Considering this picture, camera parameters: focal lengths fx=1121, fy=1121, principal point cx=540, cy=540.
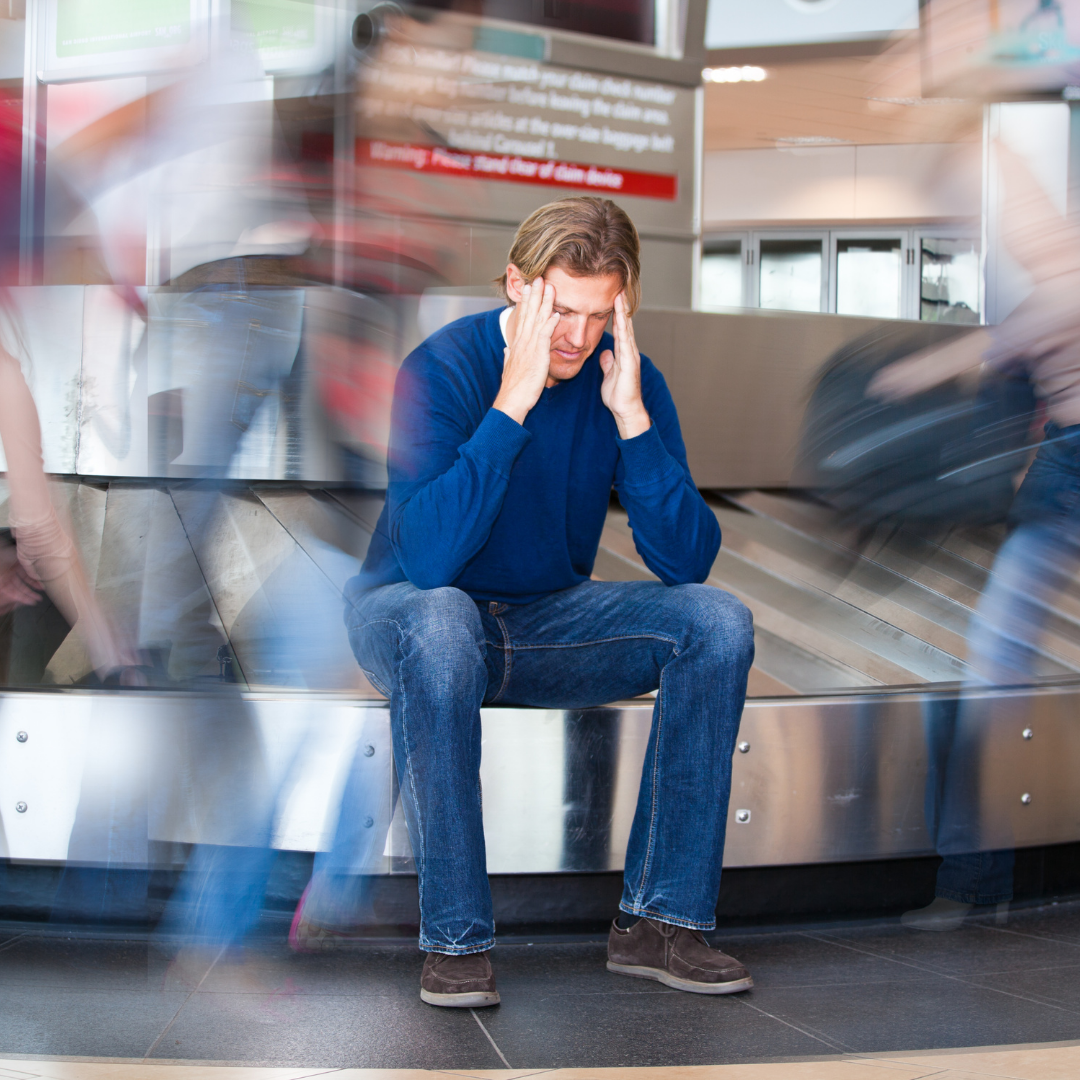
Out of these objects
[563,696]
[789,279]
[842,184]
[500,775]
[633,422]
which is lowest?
[500,775]

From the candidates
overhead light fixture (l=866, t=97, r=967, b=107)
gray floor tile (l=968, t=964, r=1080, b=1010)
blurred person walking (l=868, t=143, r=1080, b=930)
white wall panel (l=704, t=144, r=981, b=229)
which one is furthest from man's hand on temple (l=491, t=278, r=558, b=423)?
overhead light fixture (l=866, t=97, r=967, b=107)

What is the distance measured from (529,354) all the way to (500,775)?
62 cm

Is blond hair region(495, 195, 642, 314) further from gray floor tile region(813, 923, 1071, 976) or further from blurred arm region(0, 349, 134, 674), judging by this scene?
gray floor tile region(813, 923, 1071, 976)

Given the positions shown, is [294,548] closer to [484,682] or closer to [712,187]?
[484,682]

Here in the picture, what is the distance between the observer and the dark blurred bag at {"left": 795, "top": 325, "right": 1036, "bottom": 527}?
104 inches

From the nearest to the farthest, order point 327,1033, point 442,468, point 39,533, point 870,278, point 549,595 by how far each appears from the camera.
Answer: point 327,1033
point 442,468
point 549,595
point 39,533
point 870,278

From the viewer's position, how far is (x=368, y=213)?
7.75 feet

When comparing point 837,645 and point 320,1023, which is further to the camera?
point 837,645

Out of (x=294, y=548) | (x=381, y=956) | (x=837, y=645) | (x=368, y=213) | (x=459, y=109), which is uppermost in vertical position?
(x=459, y=109)

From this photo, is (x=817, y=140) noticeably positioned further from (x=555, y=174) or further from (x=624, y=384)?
(x=624, y=384)

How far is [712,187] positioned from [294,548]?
1.37 metres

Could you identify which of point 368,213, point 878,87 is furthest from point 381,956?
point 878,87

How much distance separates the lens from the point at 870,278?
2641 mm

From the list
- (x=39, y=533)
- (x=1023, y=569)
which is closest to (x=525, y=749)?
(x=39, y=533)
